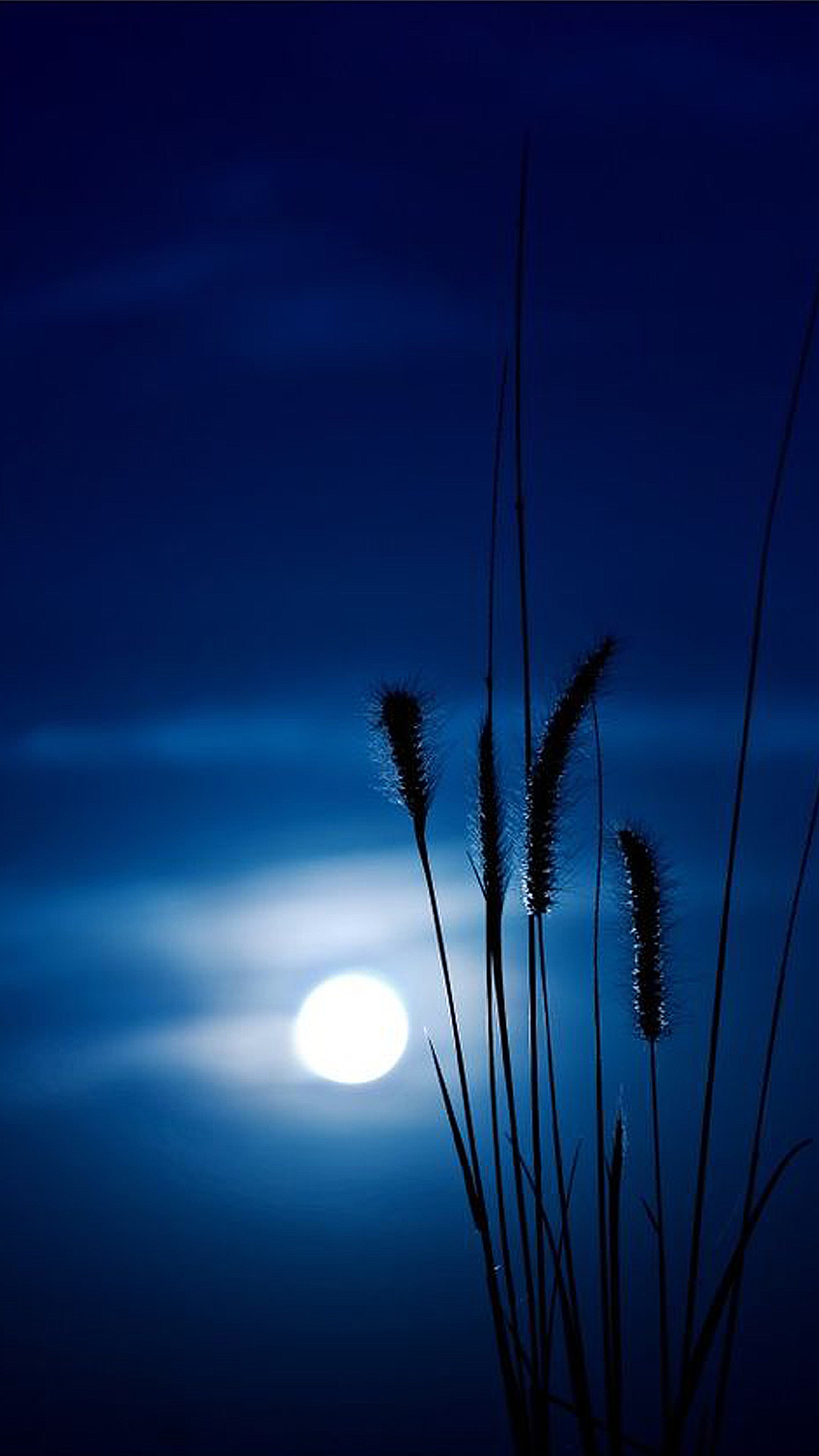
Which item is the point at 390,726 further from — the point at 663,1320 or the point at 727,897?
the point at 663,1320

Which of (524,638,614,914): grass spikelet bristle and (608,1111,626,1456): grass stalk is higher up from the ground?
(524,638,614,914): grass spikelet bristle

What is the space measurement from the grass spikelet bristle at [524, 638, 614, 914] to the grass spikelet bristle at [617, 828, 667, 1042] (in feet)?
0.44

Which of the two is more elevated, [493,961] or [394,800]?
[394,800]

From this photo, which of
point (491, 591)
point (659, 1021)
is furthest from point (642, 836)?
point (491, 591)

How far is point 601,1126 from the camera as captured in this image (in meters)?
1.56

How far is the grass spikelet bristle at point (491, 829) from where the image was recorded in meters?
1.57

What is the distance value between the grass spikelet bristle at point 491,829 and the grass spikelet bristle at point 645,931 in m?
0.24

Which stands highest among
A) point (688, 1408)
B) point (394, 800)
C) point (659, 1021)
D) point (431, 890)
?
point (394, 800)

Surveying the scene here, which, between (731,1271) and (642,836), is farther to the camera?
(642,836)

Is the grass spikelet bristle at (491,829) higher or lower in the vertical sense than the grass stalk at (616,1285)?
higher

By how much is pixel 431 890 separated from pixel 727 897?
0.30 m

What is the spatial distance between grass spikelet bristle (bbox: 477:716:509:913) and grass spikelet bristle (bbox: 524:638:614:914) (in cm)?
4

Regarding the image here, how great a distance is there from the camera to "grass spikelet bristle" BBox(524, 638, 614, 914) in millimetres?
1636

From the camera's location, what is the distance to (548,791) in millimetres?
1643
